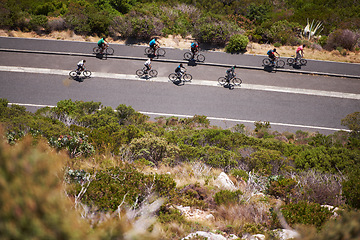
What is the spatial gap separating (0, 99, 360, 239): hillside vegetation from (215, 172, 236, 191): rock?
0.36 feet

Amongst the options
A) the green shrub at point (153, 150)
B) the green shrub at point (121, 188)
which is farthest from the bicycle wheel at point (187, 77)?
the green shrub at point (121, 188)

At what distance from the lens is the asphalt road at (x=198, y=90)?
64.6 ft

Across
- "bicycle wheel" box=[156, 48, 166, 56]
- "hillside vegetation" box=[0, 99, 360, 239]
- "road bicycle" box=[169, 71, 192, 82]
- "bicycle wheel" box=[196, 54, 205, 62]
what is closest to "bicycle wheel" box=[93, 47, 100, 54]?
"bicycle wheel" box=[156, 48, 166, 56]

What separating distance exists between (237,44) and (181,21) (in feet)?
22.4

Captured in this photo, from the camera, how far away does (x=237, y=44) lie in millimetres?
24781

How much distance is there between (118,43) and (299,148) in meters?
18.3

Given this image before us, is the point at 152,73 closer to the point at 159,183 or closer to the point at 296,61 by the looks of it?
the point at 296,61

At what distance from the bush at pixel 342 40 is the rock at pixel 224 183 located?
21683 mm

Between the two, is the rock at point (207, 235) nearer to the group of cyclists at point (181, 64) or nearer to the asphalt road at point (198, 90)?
the asphalt road at point (198, 90)

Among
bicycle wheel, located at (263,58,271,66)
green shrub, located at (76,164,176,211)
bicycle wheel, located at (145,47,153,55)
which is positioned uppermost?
bicycle wheel, located at (263,58,271,66)

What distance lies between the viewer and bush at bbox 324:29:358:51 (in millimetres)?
25781

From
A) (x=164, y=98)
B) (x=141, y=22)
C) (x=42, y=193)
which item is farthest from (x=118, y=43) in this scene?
(x=42, y=193)

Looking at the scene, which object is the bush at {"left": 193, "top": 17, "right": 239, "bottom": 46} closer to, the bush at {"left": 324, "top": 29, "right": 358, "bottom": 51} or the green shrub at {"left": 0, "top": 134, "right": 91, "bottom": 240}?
the bush at {"left": 324, "top": 29, "right": 358, "bottom": 51}

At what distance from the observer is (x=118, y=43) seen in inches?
1004
